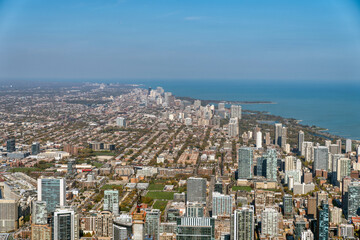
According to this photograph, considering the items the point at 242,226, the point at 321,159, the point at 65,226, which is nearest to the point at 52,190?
Answer: the point at 65,226

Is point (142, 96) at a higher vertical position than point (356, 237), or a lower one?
higher

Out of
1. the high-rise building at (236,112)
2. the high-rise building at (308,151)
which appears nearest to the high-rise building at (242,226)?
the high-rise building at (308,151)

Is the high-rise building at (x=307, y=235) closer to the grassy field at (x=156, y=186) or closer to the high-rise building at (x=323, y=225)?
the high-rise building at (x=323, y=225)

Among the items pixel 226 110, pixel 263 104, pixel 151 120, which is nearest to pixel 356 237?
pixel 151 120

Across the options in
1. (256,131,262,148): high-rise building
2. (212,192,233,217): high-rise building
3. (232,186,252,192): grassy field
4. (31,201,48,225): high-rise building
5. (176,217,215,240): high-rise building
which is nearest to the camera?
Result: (176,217,215,240): high-rise building

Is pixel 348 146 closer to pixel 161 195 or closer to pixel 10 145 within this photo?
pixel 161 195

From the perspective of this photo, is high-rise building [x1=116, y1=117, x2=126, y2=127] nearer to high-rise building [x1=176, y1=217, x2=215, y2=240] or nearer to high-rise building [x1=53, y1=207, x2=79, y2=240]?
high-rise building [x1=53, y1=207, x2=79, y2=240]

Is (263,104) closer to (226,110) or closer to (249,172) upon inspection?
(226,110)

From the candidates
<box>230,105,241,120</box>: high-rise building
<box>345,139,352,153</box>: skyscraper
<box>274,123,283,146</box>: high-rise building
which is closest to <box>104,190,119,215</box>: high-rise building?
<box>345,139,352,153</box>: skyscraper
